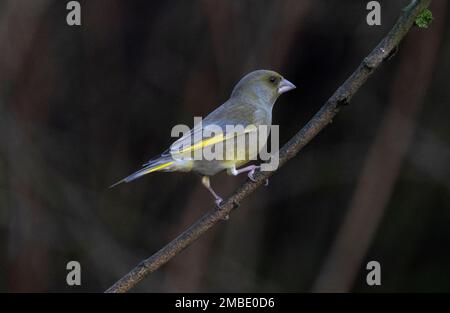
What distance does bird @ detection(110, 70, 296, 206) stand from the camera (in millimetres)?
3896

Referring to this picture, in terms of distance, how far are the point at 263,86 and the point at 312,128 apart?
5.69 feet

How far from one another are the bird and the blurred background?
6.22 feet

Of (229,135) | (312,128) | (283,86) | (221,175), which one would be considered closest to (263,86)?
(283,86)

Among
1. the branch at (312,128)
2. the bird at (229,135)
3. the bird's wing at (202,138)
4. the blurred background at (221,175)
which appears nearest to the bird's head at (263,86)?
the bird at (229,135)

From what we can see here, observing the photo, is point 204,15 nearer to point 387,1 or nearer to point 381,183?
point 387,1

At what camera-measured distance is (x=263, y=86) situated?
4.49 m

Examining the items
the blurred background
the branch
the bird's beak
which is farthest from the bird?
the blurred background

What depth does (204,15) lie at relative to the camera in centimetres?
659

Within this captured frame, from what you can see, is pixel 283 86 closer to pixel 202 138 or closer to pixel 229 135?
pixel 229 135

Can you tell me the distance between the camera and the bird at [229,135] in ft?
12.8

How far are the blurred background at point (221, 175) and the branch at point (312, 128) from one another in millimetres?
3583

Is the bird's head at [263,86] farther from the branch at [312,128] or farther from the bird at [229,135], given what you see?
the branch at [312,128]

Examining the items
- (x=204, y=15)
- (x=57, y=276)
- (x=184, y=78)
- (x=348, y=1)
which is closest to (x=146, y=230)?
(x=57, y=276)

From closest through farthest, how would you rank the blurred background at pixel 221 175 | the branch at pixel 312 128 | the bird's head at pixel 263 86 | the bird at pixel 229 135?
the branch at pixel 312 128 < the bird at pixel 229 135 < the bird's head at pixel 263 86 < the blurred background at pixel 221 175
